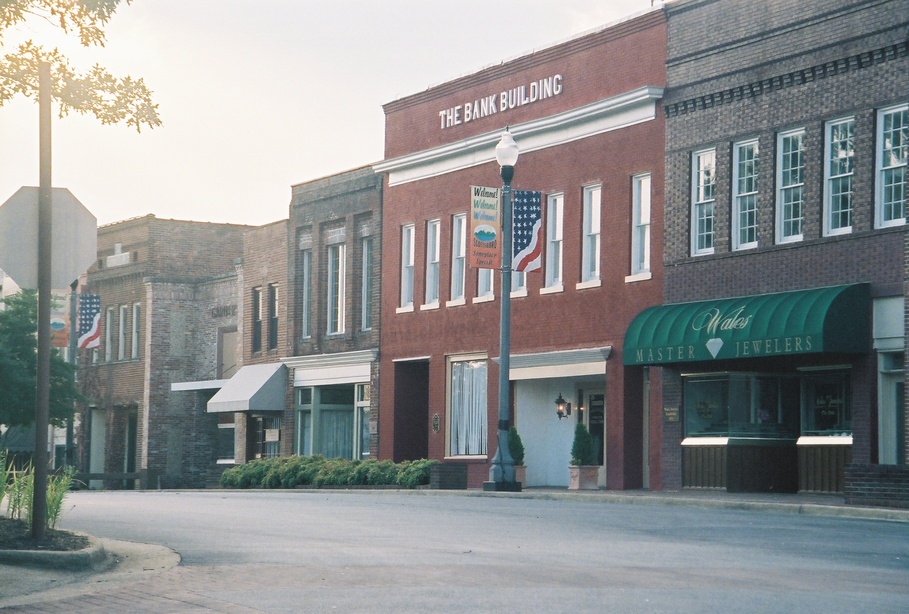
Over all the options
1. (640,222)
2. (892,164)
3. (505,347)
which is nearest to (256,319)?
(640,222)

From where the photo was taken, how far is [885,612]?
1081 cm

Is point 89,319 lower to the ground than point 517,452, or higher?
higher

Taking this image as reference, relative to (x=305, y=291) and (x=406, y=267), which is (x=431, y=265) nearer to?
(x=406, y=267)

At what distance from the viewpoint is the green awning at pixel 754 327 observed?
26.8 m

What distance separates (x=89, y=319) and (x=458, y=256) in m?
20.5

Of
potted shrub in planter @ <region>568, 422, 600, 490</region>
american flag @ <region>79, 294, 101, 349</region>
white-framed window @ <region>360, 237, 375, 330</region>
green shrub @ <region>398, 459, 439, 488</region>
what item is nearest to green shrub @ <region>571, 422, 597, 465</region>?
potted shrub in planter @ <region>568, 422, 600, 490</region>

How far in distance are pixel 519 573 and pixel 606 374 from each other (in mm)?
20805

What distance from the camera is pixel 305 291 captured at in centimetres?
4678

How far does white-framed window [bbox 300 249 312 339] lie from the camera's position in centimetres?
4656

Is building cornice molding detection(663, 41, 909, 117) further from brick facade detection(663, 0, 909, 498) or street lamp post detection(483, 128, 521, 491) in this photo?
street lamp post detection(483, 128, 521, 491)

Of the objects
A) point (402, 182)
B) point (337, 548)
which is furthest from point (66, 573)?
point (402, 182)

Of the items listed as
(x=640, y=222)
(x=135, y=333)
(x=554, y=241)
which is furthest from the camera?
(x=135, y=333)

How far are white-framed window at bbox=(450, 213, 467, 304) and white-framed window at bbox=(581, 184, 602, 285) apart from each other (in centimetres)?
495

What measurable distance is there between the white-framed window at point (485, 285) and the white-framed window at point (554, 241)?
2.15 metres
